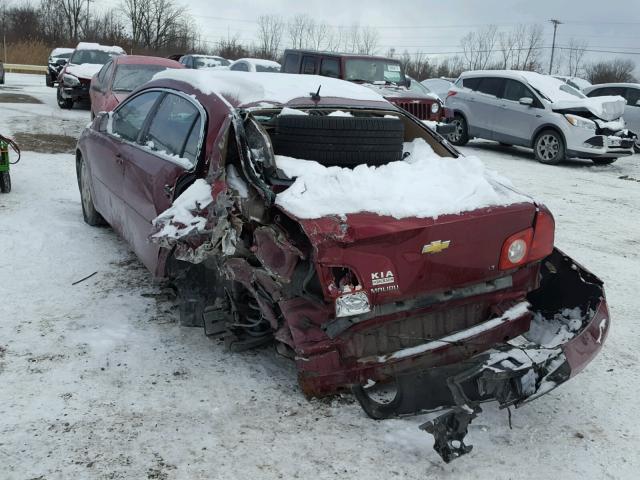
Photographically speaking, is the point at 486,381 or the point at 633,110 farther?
the point at 633,110

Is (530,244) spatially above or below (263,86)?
below

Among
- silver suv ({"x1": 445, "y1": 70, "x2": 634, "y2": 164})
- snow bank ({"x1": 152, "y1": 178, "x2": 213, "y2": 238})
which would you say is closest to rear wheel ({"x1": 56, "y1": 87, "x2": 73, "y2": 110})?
silver suv ({"x1": 445, "y1": 70, "x2": 634, "y2": 164})

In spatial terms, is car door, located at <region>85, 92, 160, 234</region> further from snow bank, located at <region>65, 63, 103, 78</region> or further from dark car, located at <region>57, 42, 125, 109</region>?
snow bank, located at <region>65, 63, 103, 78</region>

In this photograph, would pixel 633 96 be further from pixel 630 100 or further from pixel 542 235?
pixel 542 235

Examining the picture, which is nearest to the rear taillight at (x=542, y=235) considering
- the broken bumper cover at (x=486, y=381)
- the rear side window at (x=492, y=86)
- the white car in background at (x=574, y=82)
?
the broken bumper cover at (x=486, y=381)

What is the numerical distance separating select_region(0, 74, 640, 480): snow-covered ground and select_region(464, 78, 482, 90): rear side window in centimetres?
1028

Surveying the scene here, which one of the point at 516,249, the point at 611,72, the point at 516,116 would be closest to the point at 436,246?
the point at 516,249

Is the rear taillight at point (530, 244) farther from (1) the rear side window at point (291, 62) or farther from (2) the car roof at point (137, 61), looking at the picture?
(1) the rear side window at point (291, 62)

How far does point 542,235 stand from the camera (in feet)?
10.8

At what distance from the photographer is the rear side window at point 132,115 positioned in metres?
4.64

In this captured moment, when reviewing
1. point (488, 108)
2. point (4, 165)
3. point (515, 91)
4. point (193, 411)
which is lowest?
point (193, 411)

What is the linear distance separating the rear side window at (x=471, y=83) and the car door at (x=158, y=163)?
11321mm

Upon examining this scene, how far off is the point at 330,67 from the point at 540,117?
4.53m

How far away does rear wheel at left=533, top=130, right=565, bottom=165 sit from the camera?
40.8 ft
